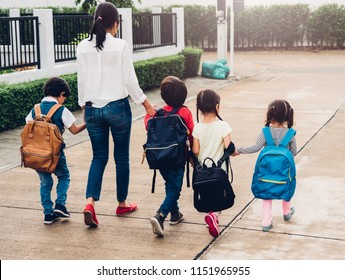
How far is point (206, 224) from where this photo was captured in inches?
239

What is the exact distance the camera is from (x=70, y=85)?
12.0 m

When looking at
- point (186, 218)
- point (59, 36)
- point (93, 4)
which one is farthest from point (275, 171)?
point (93, 4)

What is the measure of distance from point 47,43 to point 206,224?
7.17 metres

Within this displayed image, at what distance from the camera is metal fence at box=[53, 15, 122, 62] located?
12992 mm

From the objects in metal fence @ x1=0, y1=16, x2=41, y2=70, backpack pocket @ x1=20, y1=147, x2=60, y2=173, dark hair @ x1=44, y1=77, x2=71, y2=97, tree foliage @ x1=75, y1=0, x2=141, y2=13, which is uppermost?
Answer: tree foliage @ x1=75, y1=0, x2=141, y2=13

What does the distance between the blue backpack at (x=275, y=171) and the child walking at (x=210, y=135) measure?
0.35 meters

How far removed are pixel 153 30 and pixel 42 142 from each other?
11.3 metres

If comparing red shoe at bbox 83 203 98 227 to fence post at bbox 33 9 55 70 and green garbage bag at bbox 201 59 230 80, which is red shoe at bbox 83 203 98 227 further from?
green garbage bag at bbox 201 59 230 80

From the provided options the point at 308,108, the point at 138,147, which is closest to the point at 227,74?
the point at 308,108

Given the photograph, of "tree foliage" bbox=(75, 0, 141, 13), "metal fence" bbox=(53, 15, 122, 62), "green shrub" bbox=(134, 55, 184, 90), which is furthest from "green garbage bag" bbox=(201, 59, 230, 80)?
"metal fence" bbox=(53, 15, 122, 62)

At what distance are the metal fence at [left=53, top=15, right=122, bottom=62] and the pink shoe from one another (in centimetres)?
780

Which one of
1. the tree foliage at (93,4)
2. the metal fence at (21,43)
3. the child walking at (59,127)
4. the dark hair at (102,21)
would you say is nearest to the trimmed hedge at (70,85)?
the metal fence at (21,43)

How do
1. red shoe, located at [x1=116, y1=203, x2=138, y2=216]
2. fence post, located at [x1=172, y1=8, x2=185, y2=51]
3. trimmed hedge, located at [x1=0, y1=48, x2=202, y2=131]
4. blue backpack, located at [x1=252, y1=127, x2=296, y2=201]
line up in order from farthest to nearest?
fence post, located at [x1=172, y1=8, x2=185, y2=51]
trimmed hedge, located at [x1=0, y1=48, x2=202, y2=131]
red shoe, located at [x1=116, y1=203, x2=138, y2=216]
blue backpack, located at [x1=252, y1=127, x2=296, y2=201]

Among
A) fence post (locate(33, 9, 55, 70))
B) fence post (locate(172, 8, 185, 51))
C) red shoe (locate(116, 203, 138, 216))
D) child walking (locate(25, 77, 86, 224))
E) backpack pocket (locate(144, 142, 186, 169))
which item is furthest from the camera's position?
fence post (locate(172, 8, 185, 51))
